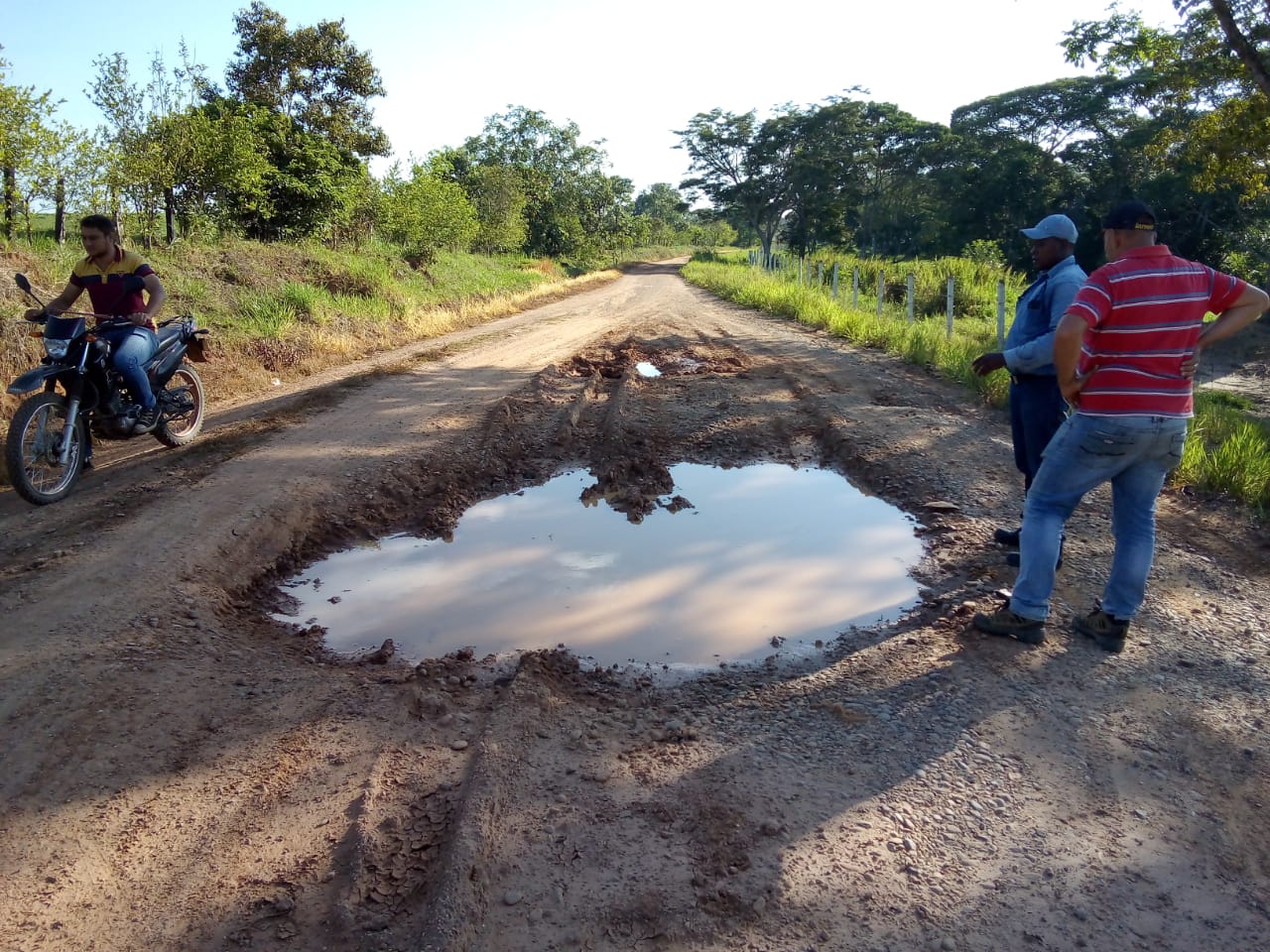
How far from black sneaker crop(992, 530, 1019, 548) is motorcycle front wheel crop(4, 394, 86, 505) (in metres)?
5.77

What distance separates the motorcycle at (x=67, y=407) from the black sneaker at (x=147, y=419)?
19 mm

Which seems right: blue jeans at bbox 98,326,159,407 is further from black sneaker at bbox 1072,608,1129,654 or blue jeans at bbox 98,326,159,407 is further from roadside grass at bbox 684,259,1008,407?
roadside grass at bbox 684,259,1008,407

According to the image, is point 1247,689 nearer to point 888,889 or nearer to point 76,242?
point 888,889

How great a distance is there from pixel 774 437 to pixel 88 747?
224 inches

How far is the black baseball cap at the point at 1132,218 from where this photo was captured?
3285mm

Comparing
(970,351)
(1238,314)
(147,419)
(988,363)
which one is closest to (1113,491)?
(1238,314)

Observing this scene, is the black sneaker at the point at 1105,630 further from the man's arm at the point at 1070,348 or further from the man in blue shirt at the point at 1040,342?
the man's arm at the point at 1070,348

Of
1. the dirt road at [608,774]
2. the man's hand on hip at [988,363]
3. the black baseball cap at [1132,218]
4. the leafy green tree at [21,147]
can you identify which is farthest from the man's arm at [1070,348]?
the leafy green tree at [21,147]

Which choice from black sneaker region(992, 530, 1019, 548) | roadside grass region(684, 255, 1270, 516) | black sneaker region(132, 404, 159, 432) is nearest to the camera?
black sneaker region(992, 530, 1019, 548)

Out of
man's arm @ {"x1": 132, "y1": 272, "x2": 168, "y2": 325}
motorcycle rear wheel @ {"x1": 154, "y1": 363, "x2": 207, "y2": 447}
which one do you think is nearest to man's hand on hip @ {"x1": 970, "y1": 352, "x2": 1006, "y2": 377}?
man's arm @ {"x1": 132, "y1": 272, "x2": 168, "y2": 325}

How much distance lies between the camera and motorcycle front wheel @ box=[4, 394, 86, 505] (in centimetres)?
495

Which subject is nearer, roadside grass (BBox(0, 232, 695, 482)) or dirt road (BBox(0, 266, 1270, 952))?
dirt road (BBox(0, 266, 1270, 952))

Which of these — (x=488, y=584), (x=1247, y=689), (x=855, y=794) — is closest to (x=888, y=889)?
(x=855, y=794)

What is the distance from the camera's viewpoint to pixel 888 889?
7.31ft
